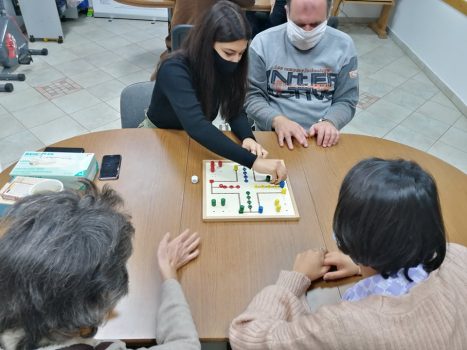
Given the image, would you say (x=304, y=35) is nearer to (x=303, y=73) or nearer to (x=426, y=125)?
(x=303, y=73)

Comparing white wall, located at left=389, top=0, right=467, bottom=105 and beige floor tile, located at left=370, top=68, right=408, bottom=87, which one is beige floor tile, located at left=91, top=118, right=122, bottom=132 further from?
white wall, located at left=389, top=0, right=467, bottom=105

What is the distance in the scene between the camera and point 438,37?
334 cm

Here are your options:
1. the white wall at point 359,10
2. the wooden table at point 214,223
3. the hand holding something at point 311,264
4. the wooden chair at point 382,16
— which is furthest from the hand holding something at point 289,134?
the white wall at point 359,10

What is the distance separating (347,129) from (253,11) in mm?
1113

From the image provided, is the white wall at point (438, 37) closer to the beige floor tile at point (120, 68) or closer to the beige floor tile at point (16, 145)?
the beige floor tile at point (120, 68)

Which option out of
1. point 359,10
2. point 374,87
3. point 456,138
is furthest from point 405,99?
point 359,10

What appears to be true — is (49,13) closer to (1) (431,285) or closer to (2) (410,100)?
(2) (410,100)

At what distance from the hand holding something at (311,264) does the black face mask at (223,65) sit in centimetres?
66

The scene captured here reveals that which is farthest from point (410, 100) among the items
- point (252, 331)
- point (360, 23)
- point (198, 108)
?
point (252, 331)

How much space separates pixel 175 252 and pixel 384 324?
1.48ft

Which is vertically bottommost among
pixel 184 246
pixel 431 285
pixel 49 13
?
pixel 49 13

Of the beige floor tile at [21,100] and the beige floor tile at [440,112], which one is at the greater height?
the beige floor tile at [21,100]

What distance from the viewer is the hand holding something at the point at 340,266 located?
33.1 inches

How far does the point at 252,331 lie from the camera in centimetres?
69
